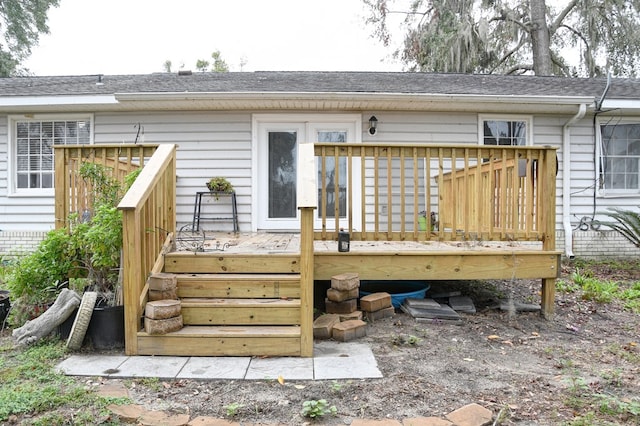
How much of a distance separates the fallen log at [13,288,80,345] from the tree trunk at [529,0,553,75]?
14.3m

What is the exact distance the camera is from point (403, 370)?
2.63 metres

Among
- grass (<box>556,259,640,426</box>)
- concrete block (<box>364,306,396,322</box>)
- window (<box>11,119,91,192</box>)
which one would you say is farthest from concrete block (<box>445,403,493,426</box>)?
window (<box>11,119,91,192</box>)

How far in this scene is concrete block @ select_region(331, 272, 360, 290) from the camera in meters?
3.43

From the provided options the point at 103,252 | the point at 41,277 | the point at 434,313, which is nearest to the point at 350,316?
the point at 434,313

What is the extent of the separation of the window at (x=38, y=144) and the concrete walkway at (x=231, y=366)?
5.06 metres

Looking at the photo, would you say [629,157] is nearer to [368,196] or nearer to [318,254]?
[368,196]

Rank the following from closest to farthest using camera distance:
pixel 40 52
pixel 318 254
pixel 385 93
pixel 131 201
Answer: pixel 131 201
pixel 318 254
pixel 385 93
pixel 40 52

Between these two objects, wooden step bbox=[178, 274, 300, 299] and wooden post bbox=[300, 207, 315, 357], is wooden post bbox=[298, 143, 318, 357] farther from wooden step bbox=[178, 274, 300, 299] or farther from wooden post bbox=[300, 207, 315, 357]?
wooden step bbox=[178, 274, 300, 299]

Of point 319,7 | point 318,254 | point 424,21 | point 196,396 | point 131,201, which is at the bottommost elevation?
point 196,396

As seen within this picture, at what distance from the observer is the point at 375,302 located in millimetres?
3658

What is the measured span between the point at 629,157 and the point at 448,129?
325 cm

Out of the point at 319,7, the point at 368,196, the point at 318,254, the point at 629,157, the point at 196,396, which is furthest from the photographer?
the point at 319,7

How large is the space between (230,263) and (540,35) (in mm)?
13624

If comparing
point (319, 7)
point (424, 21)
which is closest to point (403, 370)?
point (424, 21)
